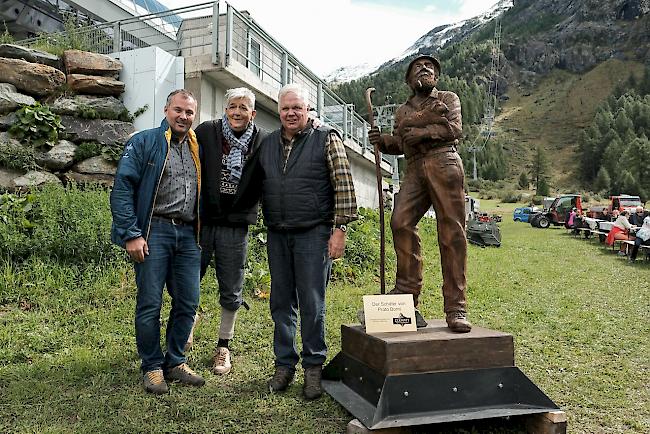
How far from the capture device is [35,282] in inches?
217

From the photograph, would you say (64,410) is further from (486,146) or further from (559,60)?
(559,60)

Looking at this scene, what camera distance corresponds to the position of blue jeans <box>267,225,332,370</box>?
3.45 meters

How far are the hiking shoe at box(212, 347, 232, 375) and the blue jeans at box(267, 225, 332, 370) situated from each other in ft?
1.67

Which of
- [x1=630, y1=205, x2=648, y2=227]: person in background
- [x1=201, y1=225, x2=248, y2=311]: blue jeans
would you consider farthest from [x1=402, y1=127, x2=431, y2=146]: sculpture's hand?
[x1=630, y1=205, x2=648, y2=227]: person in background

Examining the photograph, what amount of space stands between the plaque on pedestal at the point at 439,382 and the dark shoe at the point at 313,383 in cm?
35

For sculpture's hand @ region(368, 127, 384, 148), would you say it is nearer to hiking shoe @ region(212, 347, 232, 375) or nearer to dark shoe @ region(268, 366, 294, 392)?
dark shoe @ region(268, 366, 294, 392)

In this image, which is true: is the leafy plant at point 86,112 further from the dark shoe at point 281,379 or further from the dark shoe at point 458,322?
the dark shoe at point 458,322

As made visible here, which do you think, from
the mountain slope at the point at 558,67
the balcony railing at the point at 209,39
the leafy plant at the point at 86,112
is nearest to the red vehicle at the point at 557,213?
the balcony railing at the point at 209,39

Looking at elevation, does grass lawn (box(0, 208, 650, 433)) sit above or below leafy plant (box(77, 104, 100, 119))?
below

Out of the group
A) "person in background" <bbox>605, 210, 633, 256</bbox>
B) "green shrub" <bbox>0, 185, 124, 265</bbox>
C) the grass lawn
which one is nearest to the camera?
the grass lawn

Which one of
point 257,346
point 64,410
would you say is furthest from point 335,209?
point 64,410

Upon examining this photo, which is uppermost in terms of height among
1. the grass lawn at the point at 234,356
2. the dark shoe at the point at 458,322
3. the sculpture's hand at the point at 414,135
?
the sculpture's hand at the point at 414,135

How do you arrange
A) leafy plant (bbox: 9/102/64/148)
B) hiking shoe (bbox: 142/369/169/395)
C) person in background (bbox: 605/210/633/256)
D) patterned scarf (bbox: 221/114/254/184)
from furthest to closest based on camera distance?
person in background (bbox: 605/210/633/256) < leafy plant (bbox: 9/102/64/148) < patterned scarf (bbox: 221/114/254/184) < hiking shoe (bbox: 142/369/169/395)

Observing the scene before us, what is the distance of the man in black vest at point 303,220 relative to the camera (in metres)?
3.42
